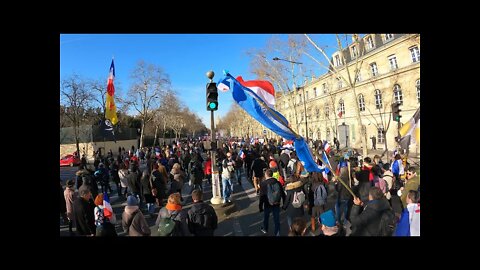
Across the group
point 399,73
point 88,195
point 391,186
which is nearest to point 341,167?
point 391,186

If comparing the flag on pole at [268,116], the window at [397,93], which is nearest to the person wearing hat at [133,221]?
the flag on pole at [268,116]

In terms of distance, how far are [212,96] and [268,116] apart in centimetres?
265

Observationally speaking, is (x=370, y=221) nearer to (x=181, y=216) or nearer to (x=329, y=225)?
(x=329, y=225)

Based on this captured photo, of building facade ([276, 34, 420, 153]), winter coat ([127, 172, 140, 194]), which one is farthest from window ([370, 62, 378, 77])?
winter coat ([127, 172, 140, 194])

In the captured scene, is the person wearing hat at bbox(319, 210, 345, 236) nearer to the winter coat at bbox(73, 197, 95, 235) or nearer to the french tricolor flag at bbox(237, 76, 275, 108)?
the french tricolor flag at bbox(237, 76, 275, 108)

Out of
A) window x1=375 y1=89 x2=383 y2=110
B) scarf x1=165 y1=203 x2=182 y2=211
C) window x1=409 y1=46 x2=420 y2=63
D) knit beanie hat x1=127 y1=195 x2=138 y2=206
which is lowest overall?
scarf x1=165 y1=203 x2=182 y2=211

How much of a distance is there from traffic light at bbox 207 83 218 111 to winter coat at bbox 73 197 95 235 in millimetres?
3790

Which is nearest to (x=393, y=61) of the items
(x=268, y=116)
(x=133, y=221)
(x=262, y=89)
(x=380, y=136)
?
(x=380, y=136)

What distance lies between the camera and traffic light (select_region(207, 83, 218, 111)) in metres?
7.14

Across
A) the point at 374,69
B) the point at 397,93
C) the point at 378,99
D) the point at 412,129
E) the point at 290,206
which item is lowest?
the point at 290,206

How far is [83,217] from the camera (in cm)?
454

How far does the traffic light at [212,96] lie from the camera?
281 inches

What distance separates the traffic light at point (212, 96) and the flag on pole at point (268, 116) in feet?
5.71
